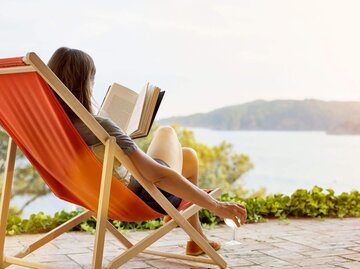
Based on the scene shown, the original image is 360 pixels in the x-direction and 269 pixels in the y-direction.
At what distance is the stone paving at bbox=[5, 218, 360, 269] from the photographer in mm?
3314

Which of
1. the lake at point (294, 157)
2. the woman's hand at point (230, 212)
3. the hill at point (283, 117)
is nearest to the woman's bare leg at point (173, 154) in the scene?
the woman's hand at point (230, 212)

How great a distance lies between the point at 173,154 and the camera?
317cm

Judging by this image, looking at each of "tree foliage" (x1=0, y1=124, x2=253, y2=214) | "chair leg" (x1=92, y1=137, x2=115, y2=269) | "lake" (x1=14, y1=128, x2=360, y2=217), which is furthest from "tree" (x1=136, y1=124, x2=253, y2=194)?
"chair leg" (x1=92, y1=137, x2=115, y2=269)

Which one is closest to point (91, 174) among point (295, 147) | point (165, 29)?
point (165, 29)

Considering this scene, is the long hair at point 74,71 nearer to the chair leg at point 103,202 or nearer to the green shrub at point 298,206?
the chair leg at point 103,202

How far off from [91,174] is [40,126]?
0.32 metres

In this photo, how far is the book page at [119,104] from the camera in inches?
126

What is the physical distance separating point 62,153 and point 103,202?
0.98 ft

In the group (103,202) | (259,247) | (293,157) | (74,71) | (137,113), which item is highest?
(74,71)

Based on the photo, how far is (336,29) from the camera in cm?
978

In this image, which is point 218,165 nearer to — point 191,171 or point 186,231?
point 191,171

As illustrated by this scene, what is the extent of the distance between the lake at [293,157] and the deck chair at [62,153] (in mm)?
7617

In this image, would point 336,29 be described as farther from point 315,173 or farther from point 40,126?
point 40,126

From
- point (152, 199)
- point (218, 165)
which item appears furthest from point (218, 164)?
point (152, 199)
